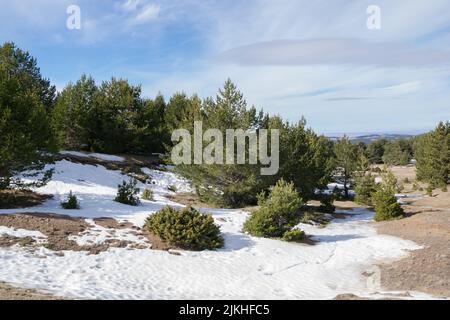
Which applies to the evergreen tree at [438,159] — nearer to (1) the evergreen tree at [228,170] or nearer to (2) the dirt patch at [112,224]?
(1) the evergreen tree at [228,170]

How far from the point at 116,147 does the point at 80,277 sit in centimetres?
2836

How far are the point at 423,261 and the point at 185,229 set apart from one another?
8553mm

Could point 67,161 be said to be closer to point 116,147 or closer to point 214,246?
point 116,147

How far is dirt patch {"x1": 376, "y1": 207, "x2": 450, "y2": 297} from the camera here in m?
11.1

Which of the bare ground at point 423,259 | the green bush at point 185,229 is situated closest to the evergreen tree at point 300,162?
the bare ground at point 423,259

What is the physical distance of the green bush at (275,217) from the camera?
15984 millimetres

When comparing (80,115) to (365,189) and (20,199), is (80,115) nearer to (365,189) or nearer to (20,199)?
(20,199)

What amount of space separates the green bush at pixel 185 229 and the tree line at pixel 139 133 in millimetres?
7047

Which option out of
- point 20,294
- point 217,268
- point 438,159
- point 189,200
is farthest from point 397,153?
point 20,294

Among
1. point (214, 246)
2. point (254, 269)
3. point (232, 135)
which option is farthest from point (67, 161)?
point (254, 269)

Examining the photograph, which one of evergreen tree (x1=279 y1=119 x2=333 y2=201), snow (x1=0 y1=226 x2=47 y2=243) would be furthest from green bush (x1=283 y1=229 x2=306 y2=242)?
snow (x1=0 y1=226 x2=47 y2=243)

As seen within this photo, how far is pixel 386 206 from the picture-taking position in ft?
72.3

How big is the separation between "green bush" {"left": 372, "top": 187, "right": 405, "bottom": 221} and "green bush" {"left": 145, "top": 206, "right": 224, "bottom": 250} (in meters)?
11.8

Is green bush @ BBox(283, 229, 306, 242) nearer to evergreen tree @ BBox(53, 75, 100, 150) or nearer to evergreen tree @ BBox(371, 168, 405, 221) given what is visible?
evergreen tree @ BBox(371, 168, 405, 221)
